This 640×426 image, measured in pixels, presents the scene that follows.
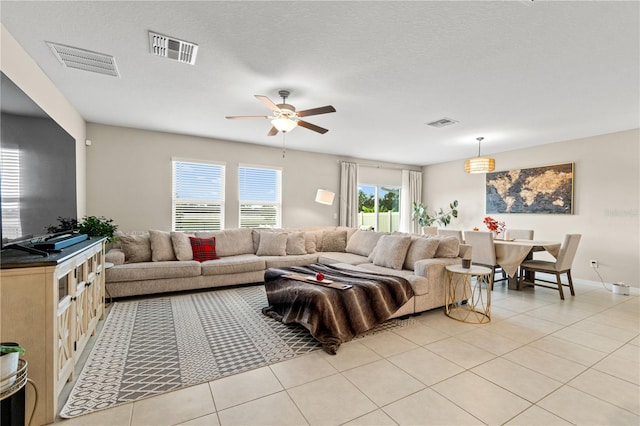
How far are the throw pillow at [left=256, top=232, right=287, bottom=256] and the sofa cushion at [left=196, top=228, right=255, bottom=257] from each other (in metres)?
0.23

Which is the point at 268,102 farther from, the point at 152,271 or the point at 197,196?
the point at 197,196

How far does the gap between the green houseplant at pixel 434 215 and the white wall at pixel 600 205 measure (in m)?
1.36

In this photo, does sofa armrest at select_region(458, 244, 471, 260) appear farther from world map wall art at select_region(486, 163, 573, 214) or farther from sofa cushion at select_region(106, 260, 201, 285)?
sofa cushion at select_region(106, 260, 201, 285)

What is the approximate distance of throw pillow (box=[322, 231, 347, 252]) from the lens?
585cm

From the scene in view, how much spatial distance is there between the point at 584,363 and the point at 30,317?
12.5 ft

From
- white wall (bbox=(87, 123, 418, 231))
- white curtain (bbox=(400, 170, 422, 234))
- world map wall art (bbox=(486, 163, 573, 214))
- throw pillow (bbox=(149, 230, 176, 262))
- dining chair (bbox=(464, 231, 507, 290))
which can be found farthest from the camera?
white curtain (bbox=(400, 170, 422, 234))

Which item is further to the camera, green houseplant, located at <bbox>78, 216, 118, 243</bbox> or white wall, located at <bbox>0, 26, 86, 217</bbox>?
green houseplant, located at <bbox>78, 216, 118, 243</bbox>

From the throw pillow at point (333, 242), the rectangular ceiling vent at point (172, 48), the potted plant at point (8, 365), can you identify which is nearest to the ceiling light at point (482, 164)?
the throw pillow at point (333, 242)

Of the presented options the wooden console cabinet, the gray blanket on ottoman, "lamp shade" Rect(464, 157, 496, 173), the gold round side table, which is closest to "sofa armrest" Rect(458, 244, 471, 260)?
the gold round side table

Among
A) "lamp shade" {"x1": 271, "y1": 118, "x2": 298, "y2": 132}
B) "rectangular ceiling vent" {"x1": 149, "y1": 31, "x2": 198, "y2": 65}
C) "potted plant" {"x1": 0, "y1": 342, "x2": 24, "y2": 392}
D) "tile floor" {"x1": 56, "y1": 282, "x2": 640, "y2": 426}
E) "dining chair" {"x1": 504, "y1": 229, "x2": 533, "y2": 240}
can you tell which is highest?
"rectangular ceiling vent" {"x1": 149, "y1": 31, "x2": 198, "y2": 65}

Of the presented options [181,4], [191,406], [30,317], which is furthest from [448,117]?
[30,317]

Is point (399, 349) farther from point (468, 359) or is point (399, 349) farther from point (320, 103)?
point (320, 103)

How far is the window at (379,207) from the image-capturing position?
7727 mm

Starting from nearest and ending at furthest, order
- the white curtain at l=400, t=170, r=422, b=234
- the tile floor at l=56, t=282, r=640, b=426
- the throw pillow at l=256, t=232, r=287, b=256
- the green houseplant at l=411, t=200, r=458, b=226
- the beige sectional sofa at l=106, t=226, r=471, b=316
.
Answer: the tile floor at l=56, t=282, r=640, b=426
the beige sectional sofa at l=106, t=226, r=471, b=316
the throw pillow at l=256, t=232, r=287, b=256
the green houseplant at l=411, t=200, r=458, b=226
the white curtain at l=400, t=170, r=422, b=234
